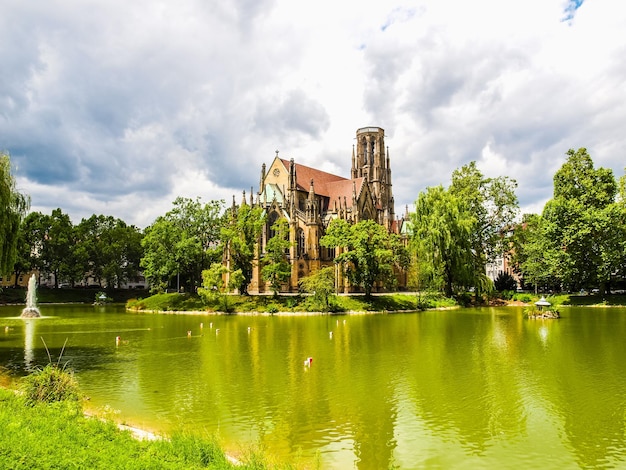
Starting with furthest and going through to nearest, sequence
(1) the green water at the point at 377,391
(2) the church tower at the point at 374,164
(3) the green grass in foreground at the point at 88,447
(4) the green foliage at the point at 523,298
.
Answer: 1. (2) the church tower at the point at 374,164
2. (4) the green foliage at the point at 523,298
3. (1) the green water at the point at 377,391
4. (3) the green grass in foreground at the point at 88,447

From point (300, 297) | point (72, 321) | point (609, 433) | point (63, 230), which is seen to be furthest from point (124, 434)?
point (63, 230)

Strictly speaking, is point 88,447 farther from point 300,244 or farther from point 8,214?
point 300,244

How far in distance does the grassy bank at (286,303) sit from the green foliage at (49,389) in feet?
131

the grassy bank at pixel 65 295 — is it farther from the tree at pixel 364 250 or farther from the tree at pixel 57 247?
the tree at pixel 364 250

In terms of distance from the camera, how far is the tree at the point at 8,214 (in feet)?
72.6

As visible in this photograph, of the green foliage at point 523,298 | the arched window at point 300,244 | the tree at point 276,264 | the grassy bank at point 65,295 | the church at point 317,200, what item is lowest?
the green foliage at point 523,298

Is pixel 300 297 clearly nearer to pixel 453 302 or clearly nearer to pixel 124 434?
pixel 453 302

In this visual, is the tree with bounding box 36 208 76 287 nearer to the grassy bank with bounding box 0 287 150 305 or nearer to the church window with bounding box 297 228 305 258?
the grassy bank with bounding box 0 287 150 305

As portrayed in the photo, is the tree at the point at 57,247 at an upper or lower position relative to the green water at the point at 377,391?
upper

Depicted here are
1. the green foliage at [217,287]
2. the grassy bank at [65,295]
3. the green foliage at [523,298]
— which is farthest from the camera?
the grassy bank at [65,295]

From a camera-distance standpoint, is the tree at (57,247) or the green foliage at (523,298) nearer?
the green foliage at (523,298)

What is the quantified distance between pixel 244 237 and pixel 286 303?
10075 mm

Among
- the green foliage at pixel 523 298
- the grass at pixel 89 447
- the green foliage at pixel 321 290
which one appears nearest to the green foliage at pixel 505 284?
the green foliage at pixel 523 298

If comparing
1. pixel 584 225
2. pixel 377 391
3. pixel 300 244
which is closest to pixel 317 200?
pixel 300 244
